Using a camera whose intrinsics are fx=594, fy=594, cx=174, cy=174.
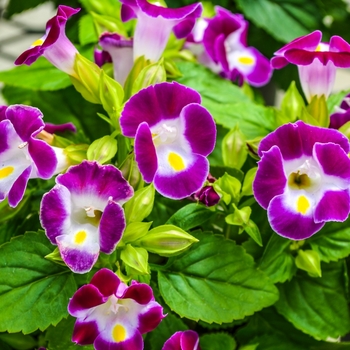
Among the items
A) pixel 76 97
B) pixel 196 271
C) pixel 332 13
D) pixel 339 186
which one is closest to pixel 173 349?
pixel 196 271

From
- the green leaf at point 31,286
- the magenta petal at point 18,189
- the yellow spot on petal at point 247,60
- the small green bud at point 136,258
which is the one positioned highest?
the magenta petal at point 18,189

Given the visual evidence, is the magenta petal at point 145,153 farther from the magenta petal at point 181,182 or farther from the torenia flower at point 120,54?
the torenia flower at point 120,54

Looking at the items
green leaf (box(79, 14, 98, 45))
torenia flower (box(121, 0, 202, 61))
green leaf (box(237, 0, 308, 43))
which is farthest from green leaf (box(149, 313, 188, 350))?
green leaf (box(237, 0, 308, 43))

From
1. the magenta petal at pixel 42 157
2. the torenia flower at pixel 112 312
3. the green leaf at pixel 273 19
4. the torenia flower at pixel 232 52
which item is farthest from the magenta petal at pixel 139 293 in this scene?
the green leaf at pixel 273 19

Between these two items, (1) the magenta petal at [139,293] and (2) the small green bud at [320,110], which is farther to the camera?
→ (2) the small green bud at [320,110]

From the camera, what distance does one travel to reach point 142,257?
42 cm

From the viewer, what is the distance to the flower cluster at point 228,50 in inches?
25.0

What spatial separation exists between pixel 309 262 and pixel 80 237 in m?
0.21

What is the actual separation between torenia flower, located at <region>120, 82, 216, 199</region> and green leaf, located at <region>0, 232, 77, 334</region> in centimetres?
12

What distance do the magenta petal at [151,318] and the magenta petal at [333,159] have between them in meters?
0.15

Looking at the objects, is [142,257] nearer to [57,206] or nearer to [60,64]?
[57,206]

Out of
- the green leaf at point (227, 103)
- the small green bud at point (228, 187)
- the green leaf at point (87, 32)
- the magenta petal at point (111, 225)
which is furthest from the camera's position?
the green leaf at point (87, 32)

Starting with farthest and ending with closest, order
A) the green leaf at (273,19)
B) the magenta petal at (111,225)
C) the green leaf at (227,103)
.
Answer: the green leaf at (273,19) < the green leaf at (227,103) < the magenta petal at (111,225)

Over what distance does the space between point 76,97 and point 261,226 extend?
0.28m
